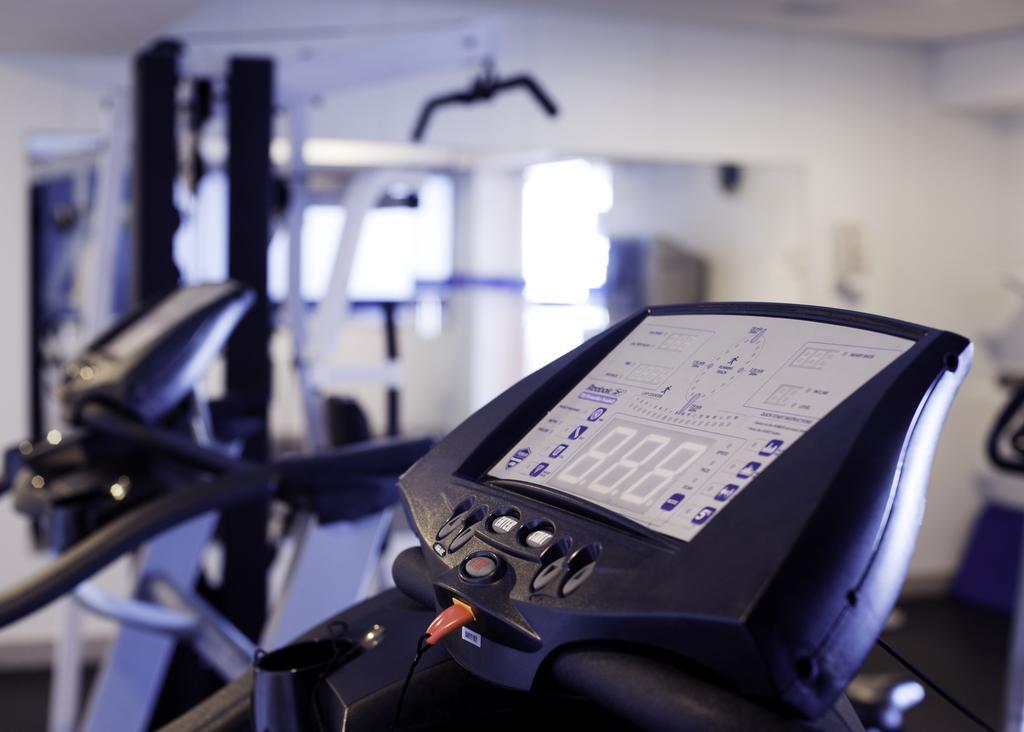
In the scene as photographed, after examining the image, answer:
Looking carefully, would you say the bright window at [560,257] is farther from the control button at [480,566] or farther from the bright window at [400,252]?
the control button at [480,566]

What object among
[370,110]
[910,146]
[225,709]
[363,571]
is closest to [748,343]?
[225,709]

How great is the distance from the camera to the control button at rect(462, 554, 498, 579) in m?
0.47

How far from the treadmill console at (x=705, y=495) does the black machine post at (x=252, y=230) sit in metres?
1.55

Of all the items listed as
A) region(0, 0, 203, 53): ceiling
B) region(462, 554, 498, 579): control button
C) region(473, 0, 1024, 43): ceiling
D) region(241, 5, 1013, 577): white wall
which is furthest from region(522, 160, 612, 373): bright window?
region(462, 554, 498, 579): control button

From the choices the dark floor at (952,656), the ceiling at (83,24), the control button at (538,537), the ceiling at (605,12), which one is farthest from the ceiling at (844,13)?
the control button at (538,537)

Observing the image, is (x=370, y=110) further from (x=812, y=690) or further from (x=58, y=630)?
(x=812, y=690)

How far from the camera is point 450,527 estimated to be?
1.69 ft

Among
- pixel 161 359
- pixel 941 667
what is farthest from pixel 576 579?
pixel 941 667

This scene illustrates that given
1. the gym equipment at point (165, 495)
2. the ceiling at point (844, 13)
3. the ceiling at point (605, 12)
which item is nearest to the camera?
the gym equipment at point (165, 495)

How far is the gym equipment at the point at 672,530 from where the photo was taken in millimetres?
382

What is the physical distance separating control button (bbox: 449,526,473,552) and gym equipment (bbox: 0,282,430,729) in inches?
24.5

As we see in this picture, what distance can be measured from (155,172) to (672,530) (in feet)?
6.17

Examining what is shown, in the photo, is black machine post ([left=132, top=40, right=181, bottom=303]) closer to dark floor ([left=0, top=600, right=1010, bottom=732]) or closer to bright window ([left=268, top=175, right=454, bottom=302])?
dark floor ([left=0, top=600, right=1010, bottom=732])

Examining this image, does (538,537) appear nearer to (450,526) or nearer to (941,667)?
(450,526)
